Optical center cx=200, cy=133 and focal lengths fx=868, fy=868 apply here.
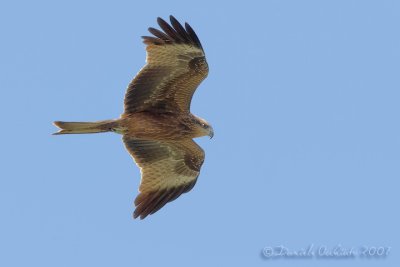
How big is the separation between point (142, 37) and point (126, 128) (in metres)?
1.54

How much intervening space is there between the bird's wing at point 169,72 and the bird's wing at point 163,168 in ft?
2.56

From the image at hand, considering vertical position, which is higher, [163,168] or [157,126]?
[157,126]

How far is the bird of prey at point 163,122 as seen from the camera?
546 inches

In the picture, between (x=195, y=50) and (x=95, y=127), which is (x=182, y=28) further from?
(x=95, y=127)

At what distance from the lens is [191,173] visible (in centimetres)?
1527

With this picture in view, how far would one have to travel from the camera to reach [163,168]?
15242 millimetres

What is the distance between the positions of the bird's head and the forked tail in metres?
1.40

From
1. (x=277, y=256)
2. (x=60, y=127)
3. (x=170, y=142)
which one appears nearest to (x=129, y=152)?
(x=170, y=142)

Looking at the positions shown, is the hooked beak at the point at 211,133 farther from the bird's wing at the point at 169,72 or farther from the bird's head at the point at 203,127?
the bird's wing at the point at 169,72

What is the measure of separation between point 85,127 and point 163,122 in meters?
1.40

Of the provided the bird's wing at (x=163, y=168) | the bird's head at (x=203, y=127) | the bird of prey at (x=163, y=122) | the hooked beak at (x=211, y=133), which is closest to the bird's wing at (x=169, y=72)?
the bird of prey at (x=163, y=122)

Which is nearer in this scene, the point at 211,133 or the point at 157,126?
the point at 157,126

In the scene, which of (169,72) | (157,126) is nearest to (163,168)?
(157,126)

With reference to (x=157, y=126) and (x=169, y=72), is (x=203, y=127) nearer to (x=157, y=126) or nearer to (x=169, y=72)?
(x=157, y=126)
